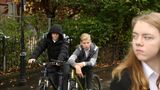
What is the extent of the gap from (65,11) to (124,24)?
2.33m

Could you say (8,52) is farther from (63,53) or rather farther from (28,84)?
(63,53)

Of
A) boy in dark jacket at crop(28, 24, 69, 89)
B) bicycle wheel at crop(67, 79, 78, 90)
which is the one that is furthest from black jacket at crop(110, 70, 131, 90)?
bicycle wheel at crop(67, 79, 78, 90)

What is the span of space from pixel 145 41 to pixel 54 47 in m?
5.70

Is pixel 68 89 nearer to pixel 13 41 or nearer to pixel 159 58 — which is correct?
pixel 13 41

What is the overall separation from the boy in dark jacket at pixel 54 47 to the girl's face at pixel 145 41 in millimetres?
5414

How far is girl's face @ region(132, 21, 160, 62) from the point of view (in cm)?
224

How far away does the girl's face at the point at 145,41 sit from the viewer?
2244 mm

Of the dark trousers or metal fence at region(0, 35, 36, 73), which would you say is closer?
the dark trousers

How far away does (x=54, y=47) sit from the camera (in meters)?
7.89

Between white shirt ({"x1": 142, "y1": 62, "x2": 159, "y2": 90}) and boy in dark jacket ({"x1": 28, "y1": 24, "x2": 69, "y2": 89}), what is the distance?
543 centimetres

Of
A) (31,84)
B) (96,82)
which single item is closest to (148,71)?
(96,82)

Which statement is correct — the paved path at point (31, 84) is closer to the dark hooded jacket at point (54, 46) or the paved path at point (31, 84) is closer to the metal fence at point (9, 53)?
the metal fence at point (9, 53)

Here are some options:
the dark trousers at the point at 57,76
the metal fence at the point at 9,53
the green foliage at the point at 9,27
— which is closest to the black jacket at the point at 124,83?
the dark trousers at the point at 57,76

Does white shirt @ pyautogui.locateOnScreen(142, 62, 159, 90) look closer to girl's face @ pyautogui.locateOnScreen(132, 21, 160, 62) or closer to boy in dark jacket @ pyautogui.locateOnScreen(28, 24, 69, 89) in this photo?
girl's face @ pyautogui.locateOnScreen(132, 21, 160, 62)
